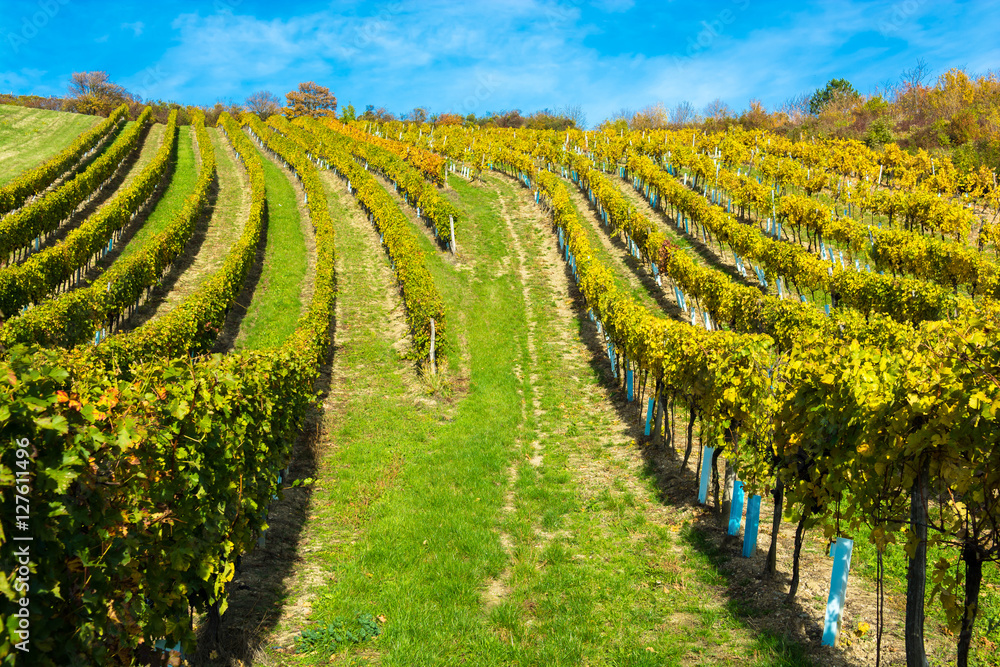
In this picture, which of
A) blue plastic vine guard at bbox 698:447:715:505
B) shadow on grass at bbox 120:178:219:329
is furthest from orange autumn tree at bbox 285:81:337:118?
blue plastic vine guard at bbox 698:447:715:505

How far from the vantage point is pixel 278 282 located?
28.2m

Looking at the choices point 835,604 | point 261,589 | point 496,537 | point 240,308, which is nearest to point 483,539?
point 496,537

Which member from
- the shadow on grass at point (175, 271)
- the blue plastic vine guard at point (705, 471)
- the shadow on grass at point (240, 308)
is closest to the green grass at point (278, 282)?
the shadow on grass at point (240, 308)

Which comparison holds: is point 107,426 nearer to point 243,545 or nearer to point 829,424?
point 243,545

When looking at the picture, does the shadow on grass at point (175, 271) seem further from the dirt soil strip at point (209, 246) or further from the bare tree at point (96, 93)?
the bare tree at point (96, 93)

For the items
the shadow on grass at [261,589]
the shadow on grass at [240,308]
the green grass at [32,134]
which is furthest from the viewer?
the green grass at [32,134]

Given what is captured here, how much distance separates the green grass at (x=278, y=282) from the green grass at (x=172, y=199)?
6.05m

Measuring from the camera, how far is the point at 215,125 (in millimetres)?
92500

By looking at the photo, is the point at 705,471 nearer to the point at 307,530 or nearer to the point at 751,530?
the point at 751,530

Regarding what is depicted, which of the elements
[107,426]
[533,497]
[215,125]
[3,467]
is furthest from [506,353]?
[215,125]

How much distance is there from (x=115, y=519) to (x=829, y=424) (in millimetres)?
7407

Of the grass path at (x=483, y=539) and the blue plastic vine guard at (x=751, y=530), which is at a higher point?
the blue plastic vine guard at (x=751, y=530)

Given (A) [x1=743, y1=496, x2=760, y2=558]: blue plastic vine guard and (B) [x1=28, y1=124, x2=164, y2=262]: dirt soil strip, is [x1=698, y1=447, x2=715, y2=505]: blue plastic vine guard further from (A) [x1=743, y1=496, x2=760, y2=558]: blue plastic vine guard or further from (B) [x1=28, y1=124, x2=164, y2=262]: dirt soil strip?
Answer: (B) [x1=28, y1=124, x2=164, y2=262]: dirt soil strip

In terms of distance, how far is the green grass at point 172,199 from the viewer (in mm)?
32034
